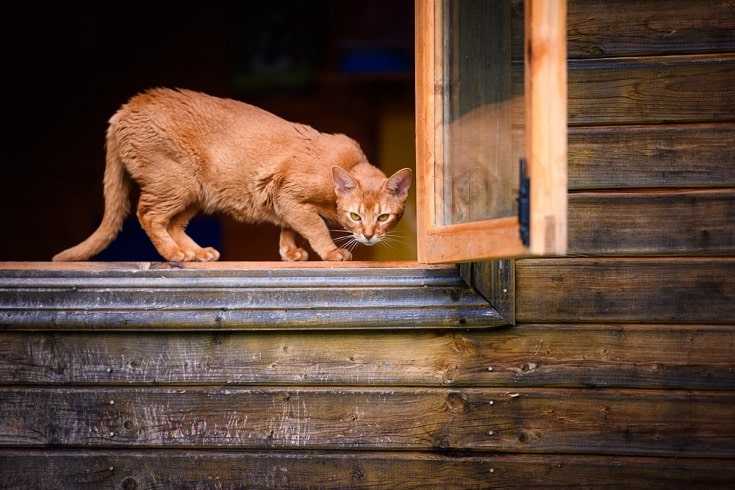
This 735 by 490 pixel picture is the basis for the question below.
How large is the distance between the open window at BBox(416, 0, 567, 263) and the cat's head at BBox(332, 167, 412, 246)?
2.02ft

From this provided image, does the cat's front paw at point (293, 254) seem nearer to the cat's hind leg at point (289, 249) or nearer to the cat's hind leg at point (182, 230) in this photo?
the cat's hind leg at point (289, 249)

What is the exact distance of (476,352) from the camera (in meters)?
2.66

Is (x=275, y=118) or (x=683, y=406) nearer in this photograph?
(x=683, y=406)

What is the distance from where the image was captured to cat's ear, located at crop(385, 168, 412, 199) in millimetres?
3158

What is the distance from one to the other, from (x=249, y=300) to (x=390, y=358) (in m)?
0.51

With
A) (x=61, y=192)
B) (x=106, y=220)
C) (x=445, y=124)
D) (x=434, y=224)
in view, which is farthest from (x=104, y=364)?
(x=61, y=192)

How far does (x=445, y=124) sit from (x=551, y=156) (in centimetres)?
60

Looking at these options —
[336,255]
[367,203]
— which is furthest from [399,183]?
[336,255]

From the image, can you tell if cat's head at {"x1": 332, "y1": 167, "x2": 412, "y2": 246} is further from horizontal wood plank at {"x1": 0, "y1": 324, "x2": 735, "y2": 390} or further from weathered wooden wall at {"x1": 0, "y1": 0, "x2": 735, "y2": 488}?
horizontal wood plank at {"x1": 0, "y1": 324, "x2": 735, "y2": 390}

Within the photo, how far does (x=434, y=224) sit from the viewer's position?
2482 millimetres

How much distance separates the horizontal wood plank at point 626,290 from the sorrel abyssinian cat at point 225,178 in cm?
77

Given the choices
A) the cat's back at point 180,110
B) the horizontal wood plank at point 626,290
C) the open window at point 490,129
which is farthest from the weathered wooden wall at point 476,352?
the cat's back at point 180,110

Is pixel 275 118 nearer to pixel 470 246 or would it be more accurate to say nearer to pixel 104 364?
pixel 104 364

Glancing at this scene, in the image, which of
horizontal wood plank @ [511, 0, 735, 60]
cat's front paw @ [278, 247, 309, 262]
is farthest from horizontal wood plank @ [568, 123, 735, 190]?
cat's front paw @ [278, 247, 309, 262]
